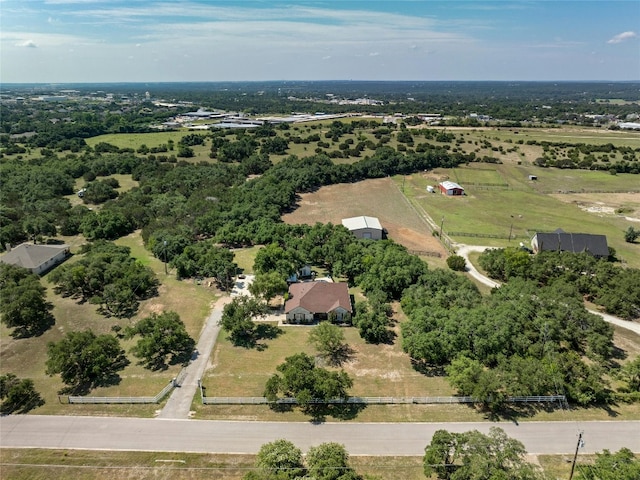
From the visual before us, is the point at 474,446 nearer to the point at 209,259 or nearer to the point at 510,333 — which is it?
the point at 510,333

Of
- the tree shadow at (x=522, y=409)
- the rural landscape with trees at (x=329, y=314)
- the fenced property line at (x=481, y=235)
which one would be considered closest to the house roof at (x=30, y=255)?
the rural landscape with trees at (x=329, y=314)

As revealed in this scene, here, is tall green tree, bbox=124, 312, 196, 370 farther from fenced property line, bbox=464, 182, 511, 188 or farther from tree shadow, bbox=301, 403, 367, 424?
fenced property line, bbox=464, 182, 511, 188

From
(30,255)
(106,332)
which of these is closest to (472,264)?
(106,332)

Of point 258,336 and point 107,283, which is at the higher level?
point 107,283

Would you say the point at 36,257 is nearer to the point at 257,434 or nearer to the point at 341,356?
the point at 257,434

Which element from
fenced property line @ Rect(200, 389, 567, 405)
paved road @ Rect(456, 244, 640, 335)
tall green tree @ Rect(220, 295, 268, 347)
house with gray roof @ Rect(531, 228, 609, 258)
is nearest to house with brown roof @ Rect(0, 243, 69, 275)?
tall green tree @ Rect(220, 295, 268, 347)

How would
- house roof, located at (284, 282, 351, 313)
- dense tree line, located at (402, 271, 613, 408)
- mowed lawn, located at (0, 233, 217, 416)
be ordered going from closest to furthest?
dense tree line, located at (402, 271, 613, 408) < mowed lawn, located at (0, 233, 217, 416) < house roof, located at (284, 282, 351, 313)

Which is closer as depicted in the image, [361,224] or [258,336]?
[258,336]
